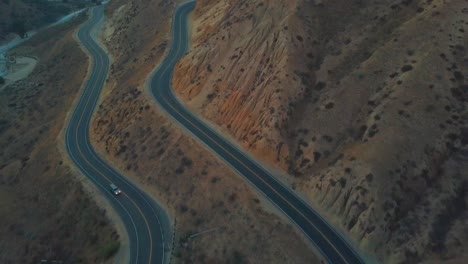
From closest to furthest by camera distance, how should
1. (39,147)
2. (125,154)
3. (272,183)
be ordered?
1. (272,183)
2. (125,154)
3. (39,147)

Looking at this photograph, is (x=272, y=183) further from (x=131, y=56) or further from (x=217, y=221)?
(x=131, y=56)

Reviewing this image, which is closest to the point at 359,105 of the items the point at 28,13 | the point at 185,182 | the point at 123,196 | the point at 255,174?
the point at 255,174

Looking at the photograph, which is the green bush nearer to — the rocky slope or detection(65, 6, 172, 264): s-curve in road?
detection(65, 6, 172, 264): s-curve in road

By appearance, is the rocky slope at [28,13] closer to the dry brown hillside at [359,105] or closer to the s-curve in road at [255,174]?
the s-curve in road at [255,174]

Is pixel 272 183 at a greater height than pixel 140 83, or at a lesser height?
lesser

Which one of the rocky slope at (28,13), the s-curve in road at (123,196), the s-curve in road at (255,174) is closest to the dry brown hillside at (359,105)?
the s-curve in road at (255,174)

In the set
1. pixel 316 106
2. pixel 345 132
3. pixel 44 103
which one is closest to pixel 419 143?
pixel 345 132

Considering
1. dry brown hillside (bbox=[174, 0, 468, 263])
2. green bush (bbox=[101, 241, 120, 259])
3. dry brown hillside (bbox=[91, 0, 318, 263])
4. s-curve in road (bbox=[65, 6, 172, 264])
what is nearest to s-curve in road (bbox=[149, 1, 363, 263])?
dry brown hillside (bbox=[91, 0, 318, 263])
